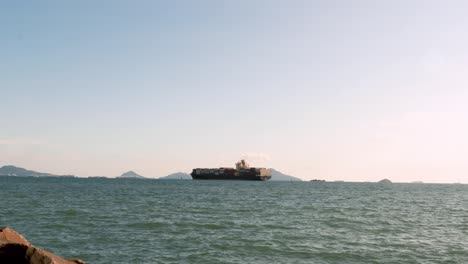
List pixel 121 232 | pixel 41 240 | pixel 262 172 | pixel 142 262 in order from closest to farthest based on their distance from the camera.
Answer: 1. pixel 142 262
2. pixel 41 240
3. pixel 121 232
4. pixel 262 172

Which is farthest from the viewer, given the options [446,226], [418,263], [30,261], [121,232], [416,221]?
[416,221]

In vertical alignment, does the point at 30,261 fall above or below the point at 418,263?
above

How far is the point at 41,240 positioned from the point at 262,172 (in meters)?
151

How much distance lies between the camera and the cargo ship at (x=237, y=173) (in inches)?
6732

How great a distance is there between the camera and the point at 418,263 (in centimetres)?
1773

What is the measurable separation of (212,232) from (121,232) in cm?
519

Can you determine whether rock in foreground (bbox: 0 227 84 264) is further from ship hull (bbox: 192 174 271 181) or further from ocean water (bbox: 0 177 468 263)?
ship hull (bbox: 192 174 271 181)

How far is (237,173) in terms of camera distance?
175 m

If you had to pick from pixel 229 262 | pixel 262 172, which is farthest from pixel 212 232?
pixel 262 172

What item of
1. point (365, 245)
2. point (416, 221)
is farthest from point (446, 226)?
point (365, 245)

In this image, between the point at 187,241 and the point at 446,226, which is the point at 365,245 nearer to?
the point at 187,241

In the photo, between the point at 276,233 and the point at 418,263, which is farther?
the point at 276,233

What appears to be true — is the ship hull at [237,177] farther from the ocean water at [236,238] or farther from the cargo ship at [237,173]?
the ocean water at [236,238]

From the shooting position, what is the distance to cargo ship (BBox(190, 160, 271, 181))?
171000mm
